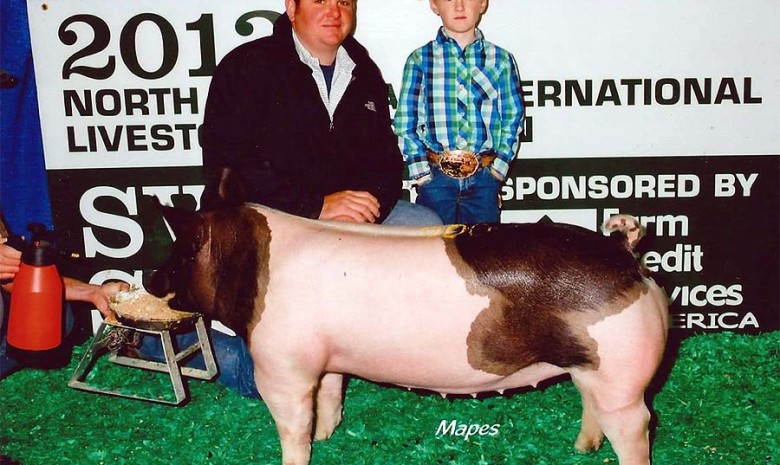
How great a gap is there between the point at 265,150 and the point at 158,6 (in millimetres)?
1205

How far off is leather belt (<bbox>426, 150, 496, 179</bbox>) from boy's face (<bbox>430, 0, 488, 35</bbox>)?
59 cm

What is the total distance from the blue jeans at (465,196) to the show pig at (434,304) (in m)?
1.05

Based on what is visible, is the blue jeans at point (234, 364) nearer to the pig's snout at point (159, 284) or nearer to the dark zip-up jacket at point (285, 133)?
the dark zip-up jacket at point (285, 133)

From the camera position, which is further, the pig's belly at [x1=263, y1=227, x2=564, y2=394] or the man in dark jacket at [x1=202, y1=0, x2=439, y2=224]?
the man in dark jacket at [x1=202, y1=0, x2=439, y2=224]

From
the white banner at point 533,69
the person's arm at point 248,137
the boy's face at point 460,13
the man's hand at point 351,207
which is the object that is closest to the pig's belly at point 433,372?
the man's hand at point 351,207

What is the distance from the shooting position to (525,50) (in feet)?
12.7

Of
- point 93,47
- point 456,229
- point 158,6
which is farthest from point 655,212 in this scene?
point 93,47

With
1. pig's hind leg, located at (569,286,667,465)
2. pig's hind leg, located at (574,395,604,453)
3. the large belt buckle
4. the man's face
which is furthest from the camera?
the large belt buckle

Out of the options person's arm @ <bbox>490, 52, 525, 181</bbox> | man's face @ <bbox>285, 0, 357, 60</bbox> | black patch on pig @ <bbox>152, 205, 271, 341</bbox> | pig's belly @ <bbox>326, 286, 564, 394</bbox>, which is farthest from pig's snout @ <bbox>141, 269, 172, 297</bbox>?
person's arm @ <bbox>490, 52, 525, 181</bbox>

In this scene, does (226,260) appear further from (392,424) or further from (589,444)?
(589,444)

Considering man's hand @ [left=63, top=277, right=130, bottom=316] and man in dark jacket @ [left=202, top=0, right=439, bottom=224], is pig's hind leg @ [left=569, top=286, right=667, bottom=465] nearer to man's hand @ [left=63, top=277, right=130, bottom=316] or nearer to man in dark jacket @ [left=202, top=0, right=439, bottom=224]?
man in dark jacket @ [left=202, top=0, right=439, bottom=224]

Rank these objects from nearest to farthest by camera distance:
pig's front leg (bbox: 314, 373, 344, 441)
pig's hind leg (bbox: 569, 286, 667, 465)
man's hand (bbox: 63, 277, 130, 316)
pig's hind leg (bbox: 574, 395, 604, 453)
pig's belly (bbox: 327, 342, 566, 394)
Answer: pig's hind leg (bbox: 569, 286, 667, 465) < pig's belly (bbox: 327, 342, 566, 394) < pig's hind leg (bbox: 574, 395, 604, 453) < pig's front leg (bbox: 314, 373, 344, 441) < man's hand (bbox: 63, 277, 130, 316)

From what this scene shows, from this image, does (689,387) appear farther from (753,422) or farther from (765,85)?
(765,85)

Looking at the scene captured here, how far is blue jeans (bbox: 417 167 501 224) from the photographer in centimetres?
345
